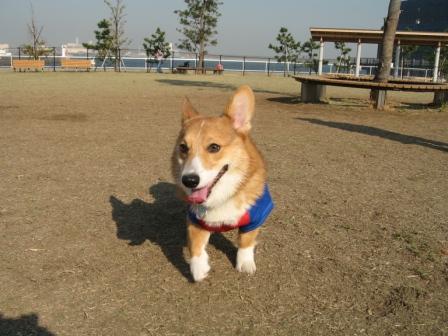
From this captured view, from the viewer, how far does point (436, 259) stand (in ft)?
9.14

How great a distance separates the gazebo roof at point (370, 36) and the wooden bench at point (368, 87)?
424cm

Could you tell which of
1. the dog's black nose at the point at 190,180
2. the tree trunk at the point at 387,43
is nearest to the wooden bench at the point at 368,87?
the tree trunk at the point at 387,43

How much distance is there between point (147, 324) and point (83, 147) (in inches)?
165

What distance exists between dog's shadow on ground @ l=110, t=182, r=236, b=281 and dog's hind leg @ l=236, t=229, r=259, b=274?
0.53 ft

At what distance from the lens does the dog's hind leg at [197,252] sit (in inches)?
95.3

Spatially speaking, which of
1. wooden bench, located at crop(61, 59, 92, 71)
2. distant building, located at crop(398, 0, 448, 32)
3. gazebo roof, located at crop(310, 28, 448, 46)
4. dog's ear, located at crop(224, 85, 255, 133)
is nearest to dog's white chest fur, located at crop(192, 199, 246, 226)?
dog's ear, located at crop(224, 85, 255, 133)

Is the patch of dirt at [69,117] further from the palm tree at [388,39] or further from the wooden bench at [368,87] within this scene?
the palm tree at [388,39]

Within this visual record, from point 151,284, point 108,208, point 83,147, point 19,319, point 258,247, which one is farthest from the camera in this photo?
point 83,147

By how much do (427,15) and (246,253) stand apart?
9002 centimetres

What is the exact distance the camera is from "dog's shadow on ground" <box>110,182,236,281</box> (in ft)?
9.46

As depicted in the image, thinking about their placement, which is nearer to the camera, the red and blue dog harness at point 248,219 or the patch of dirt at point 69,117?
the red and blue dog harness at point 248,219

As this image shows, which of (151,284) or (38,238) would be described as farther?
(38,238)

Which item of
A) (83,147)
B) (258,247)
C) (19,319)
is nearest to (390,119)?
(83,147)

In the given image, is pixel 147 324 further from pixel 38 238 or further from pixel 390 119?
pixel 390 119
